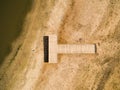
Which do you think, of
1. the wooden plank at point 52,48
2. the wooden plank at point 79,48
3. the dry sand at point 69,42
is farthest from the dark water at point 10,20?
the wooden plank at point 79,48

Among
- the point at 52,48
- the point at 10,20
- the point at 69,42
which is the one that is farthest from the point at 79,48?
the point at 10,20

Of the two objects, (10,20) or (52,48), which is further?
(10,20)

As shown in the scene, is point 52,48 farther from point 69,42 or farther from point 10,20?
point 10,20

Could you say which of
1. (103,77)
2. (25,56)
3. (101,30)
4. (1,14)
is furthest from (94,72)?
(1,14)

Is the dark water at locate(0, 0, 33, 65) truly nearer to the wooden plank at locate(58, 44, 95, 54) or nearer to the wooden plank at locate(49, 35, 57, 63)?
the wooden plank at locate(49, 35, 57, 63)

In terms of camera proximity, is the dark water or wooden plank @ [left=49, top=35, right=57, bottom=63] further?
the dark water

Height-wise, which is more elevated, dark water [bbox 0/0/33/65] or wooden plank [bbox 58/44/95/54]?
dark water [bbox 0/0/33/65]

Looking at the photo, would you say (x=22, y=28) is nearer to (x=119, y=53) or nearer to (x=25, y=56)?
(x=25, y=56)

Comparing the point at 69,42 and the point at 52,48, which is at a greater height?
the point at 69,42

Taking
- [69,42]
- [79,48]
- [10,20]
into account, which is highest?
[10,20]

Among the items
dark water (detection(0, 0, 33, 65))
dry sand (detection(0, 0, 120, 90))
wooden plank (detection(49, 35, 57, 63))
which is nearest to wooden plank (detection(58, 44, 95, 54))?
dry sand (detection(0, 0, 120, 90))
